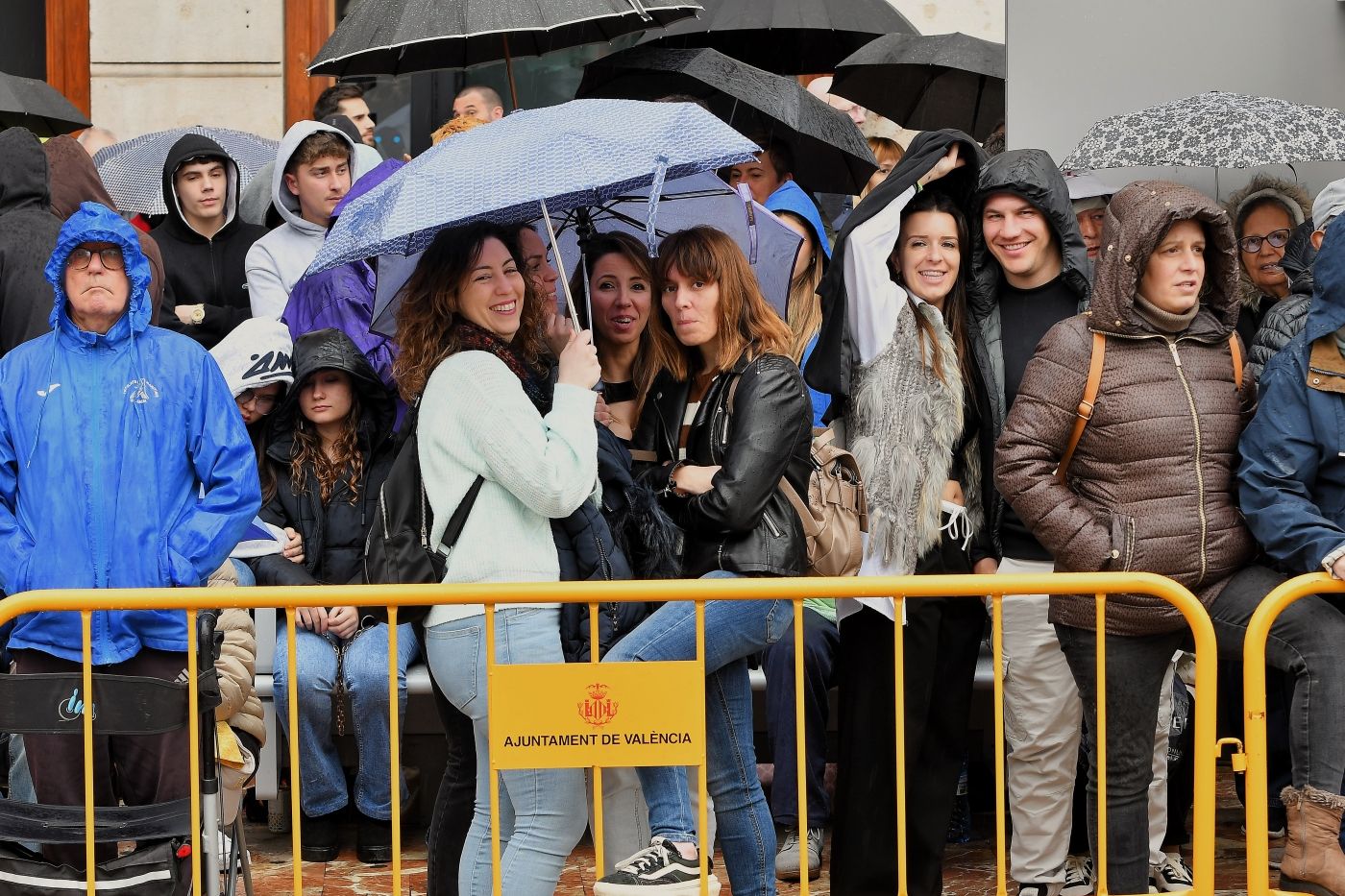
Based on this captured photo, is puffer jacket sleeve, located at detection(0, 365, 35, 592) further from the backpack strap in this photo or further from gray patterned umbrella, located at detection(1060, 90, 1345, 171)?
gray patterned umbrella, located at detection(1060, 90, 1345, 171)

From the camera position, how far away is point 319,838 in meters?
6.72

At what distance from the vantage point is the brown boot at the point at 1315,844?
4977mm

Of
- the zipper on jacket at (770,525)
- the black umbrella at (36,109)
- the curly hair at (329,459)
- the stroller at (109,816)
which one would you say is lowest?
the stroller at (109,816)

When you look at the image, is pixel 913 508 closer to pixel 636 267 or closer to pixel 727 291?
pixel 727 291

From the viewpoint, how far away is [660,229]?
19.4 feet

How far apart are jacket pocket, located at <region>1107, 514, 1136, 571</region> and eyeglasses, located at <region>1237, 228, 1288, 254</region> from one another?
Result: 2.36 metres

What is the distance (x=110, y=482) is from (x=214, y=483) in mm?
303

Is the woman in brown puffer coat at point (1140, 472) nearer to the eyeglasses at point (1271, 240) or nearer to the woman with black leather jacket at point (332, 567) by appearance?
the eyeglasses at point (1271, 240)

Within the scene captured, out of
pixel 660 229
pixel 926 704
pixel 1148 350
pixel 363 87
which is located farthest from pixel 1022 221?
pixel 363 87

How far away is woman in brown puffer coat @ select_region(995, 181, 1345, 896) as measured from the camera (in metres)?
5.34

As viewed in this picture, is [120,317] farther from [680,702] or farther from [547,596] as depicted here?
[680,702]

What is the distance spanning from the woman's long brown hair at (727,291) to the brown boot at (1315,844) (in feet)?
6.30

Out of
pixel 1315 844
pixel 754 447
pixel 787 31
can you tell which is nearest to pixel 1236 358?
pixel 1315 844

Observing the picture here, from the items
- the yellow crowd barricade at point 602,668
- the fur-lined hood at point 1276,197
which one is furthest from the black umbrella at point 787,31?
the yellow crowd barricade at point 602,668
